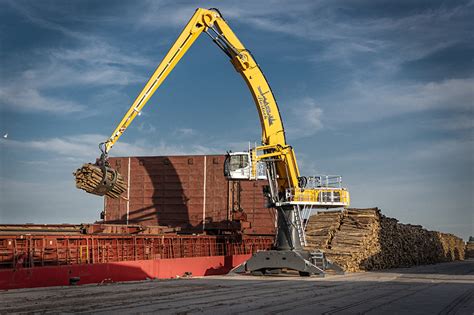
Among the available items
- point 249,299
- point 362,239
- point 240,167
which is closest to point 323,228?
point 362,239

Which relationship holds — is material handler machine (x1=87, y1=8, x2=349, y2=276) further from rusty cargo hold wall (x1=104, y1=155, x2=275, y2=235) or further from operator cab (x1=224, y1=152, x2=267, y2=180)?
rusty cargo hold wall (x1=104, y1=155, x2=275, y2=235)

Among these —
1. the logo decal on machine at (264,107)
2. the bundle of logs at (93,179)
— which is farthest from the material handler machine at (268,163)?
the bundle of logs at (93,179)

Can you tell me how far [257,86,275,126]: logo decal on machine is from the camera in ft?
87.1

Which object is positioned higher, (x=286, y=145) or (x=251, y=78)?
(x=251, y=78)

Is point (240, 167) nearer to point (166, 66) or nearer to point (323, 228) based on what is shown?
point (166, 66)

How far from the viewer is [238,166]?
25.4 m

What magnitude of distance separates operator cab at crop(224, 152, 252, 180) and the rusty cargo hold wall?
6791mm

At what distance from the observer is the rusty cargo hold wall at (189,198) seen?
32594 millimetres

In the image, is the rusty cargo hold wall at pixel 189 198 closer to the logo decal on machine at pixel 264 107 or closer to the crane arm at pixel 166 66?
the logo decal on machine at pixel 264 107

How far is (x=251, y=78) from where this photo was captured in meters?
26.6

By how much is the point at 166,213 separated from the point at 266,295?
18578 mm

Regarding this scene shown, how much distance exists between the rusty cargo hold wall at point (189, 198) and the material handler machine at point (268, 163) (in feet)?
19.6

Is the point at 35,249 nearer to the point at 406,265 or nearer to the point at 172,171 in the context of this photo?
the point at 172,171

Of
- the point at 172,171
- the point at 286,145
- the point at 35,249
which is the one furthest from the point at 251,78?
the point at 35,249
